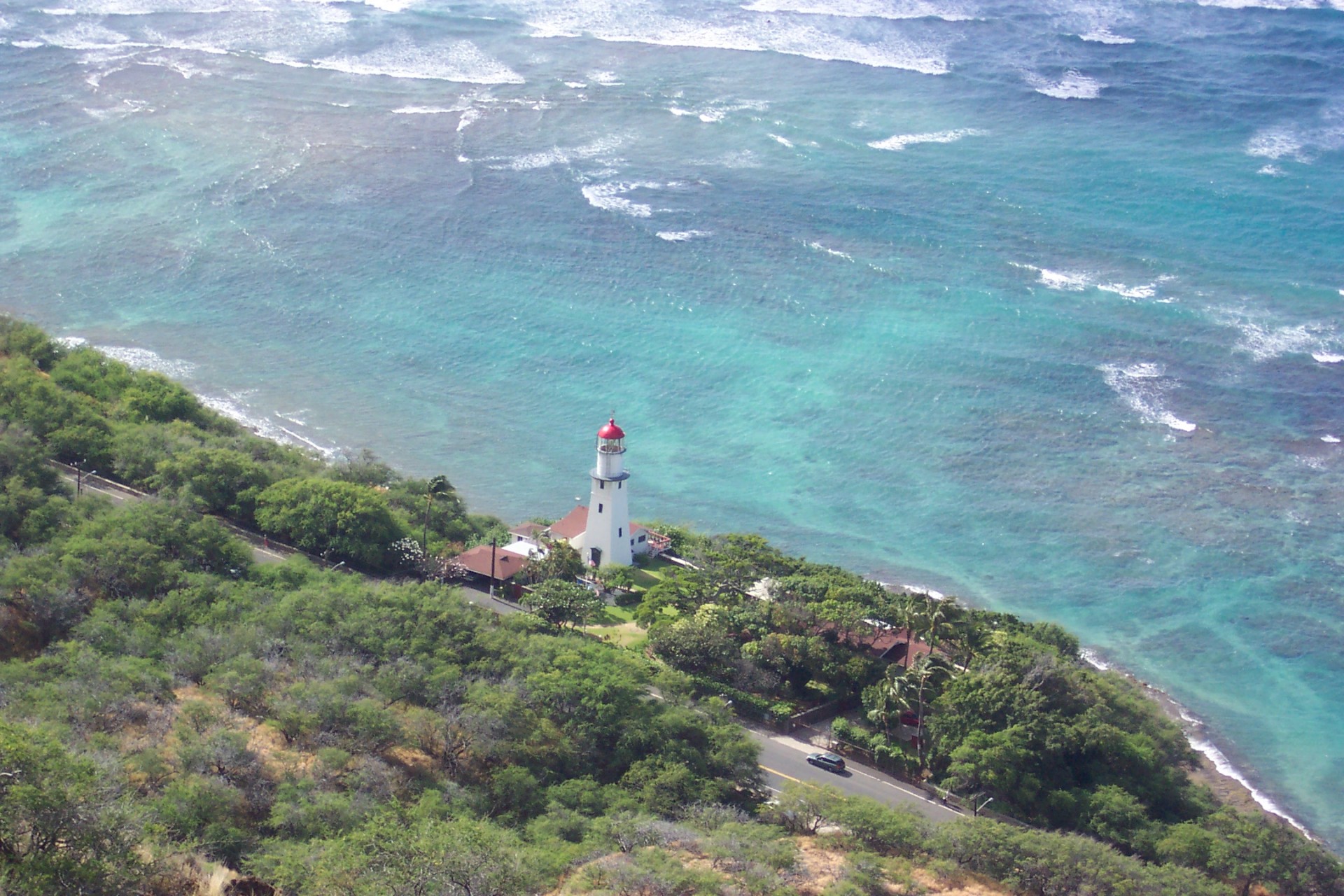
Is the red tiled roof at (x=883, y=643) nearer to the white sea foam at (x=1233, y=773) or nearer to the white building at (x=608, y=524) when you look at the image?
the white building at (x=608, y=524)

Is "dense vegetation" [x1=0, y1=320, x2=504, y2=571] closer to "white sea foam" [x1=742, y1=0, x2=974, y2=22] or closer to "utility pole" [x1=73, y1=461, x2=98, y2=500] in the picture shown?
"utility pole" [x1=73, y1=461, x2=98, y2=500]

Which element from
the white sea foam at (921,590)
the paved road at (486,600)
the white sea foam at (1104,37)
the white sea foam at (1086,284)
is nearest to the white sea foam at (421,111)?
the white sea foam at (1086,284)

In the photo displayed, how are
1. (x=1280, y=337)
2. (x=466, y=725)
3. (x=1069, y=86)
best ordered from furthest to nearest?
1. (x=1069, y=86)
2. (x=1280, y=337)
3. (x=466, y=725)

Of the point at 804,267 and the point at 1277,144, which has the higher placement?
the point at 1277,144

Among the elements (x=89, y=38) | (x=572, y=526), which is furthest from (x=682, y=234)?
(x=89, y=38)

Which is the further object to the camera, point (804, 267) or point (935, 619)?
point (804, 267)

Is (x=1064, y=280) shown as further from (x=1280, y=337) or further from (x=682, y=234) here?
(x=682, y=234)

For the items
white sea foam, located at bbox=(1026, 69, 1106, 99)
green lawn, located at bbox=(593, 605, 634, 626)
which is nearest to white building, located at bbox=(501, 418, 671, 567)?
green lawn, located at bbox=(593, 605, 634, 626)
